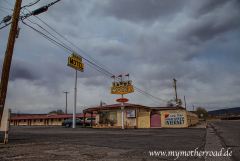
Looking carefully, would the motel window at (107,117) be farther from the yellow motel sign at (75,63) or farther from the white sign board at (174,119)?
the yellow motel sign at (75,63)

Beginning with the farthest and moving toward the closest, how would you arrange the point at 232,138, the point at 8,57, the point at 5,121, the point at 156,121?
the point at 156,121, the point at 8,57, the point at 232,138, the point at 5,121

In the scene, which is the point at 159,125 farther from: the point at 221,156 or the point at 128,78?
the point at 221,156

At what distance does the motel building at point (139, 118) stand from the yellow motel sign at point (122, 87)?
2.20m

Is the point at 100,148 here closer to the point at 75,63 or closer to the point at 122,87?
the point at 122,87

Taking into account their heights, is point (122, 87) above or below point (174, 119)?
above

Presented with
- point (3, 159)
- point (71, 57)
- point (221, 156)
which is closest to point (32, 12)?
point (3, 159)

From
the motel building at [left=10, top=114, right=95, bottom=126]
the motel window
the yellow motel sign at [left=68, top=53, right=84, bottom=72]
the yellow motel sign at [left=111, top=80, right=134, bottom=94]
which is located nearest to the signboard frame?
the yellow motel sign at [left=111, top=80, right=134, bottom=94]

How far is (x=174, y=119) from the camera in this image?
22281 mm

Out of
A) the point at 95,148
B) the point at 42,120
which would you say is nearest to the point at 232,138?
the point at 95,148

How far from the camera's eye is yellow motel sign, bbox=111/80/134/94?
955 inches

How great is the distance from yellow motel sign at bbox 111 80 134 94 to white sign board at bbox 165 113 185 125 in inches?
247

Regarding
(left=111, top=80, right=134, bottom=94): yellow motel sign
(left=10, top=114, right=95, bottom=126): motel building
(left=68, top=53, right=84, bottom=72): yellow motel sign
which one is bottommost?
(left=10, top=114, right=95, bottom=126): motel building

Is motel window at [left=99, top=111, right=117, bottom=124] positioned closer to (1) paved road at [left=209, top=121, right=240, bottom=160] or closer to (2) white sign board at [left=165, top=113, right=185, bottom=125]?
(2) white sign board at [left=165, top=113, right=185, bottom=125]

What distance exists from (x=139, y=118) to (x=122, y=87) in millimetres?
5324
